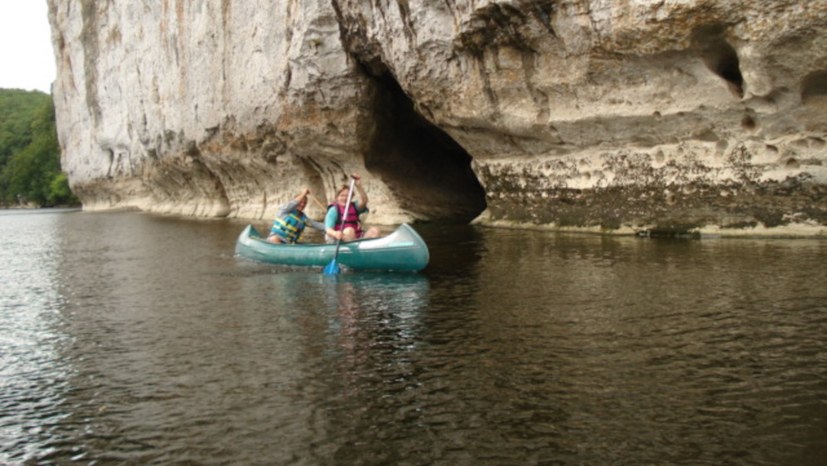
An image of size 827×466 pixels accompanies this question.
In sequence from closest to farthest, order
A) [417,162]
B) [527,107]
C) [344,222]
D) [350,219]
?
[344,222]
[350,219]
[527,107]
[417,162]

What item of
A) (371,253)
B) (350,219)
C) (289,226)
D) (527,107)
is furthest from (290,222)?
(527,107)

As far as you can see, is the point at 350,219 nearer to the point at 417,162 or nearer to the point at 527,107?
the point at 527,107

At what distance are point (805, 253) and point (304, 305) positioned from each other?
24.0 feet

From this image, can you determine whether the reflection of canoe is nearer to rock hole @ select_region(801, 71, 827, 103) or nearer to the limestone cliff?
the limestone cliff

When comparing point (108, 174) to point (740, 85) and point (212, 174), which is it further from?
point (740, 85)

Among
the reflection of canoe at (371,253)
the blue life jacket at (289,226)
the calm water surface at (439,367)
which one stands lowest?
the calm water surface at (439,367)

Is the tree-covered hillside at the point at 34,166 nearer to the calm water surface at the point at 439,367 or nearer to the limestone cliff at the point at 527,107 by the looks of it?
the limestone cliff at the point at 527,107

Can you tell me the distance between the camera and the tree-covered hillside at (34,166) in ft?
263

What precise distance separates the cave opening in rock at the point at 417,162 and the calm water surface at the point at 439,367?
488 inches

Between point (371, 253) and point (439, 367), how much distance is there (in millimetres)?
5709

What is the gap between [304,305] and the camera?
29.2 ft

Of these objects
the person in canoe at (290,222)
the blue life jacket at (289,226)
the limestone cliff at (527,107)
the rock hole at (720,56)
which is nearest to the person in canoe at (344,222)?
the person in canoe at (290,222)

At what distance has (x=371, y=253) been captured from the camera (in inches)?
449

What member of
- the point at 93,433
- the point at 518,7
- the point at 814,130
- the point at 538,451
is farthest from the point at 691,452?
the point at 518,7
